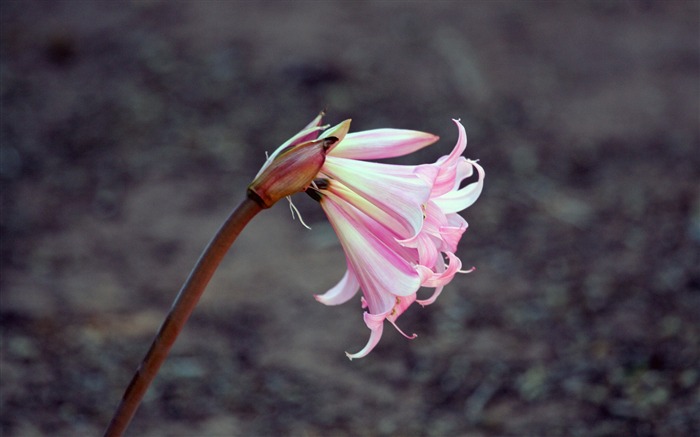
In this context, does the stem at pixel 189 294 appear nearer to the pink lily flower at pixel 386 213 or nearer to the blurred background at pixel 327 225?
the pink lily flower at pixel 386 213

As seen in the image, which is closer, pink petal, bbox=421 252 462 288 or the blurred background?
pink petal, bbox=421 252 462 288

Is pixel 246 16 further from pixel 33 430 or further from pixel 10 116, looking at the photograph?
pixel 33 430

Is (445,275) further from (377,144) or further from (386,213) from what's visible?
Result: (377,144)

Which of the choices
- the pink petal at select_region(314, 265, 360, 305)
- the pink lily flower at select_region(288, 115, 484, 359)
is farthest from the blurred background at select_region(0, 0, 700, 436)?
the pink lily flower at select_region(288, 115, 484, 359)

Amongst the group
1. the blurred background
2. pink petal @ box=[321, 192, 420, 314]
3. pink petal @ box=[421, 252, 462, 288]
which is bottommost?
pink petal @ box=[421, 252, 462, 288]

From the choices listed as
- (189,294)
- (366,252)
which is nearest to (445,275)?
(366,252)

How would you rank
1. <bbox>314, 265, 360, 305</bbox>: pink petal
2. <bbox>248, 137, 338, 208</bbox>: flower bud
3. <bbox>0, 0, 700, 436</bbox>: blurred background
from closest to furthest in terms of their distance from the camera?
<bbox>248, 137, 338, 208</bbox>: flower bud, <bbox>314, 265, 360, 305</bbox>: pink petal, <bbox>0, 0, 700, 436</bbox>: blurred background

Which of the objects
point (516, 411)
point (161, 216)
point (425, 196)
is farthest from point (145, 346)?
point (425, 196)

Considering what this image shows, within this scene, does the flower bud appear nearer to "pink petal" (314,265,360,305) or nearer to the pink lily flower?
the pink lily flower
